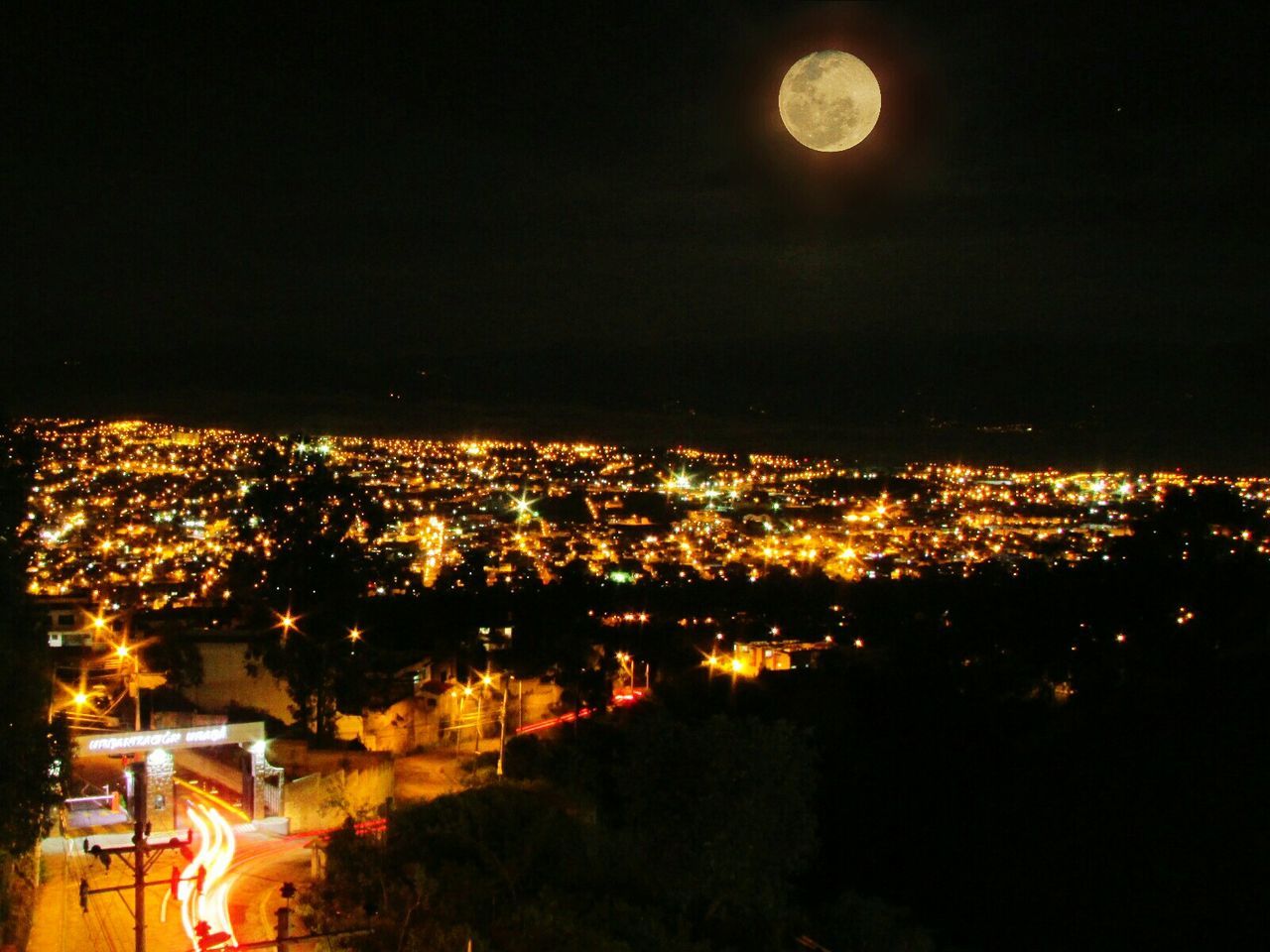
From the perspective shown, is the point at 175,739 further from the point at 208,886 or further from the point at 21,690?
the point at 21,690

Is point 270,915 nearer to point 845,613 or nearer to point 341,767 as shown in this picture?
point 341,767

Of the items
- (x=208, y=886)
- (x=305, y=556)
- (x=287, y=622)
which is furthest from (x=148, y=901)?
(x=305, y=556)

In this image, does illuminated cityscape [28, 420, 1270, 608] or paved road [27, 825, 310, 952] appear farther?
illuminated cityscape [28, 420, 1270, 608]

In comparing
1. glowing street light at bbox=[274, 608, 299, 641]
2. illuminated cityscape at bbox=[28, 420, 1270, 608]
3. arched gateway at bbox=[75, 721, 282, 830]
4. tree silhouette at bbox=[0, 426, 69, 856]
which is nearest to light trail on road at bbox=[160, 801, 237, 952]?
arched gateway at bbox=[75, 721, 282, 830]

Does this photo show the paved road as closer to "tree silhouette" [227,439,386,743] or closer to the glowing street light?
the glowing street light

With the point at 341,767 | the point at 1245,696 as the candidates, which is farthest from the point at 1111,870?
the point at 341,767

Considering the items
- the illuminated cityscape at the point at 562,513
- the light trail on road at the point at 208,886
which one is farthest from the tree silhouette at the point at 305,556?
the light trail on road at the point at 208,886
